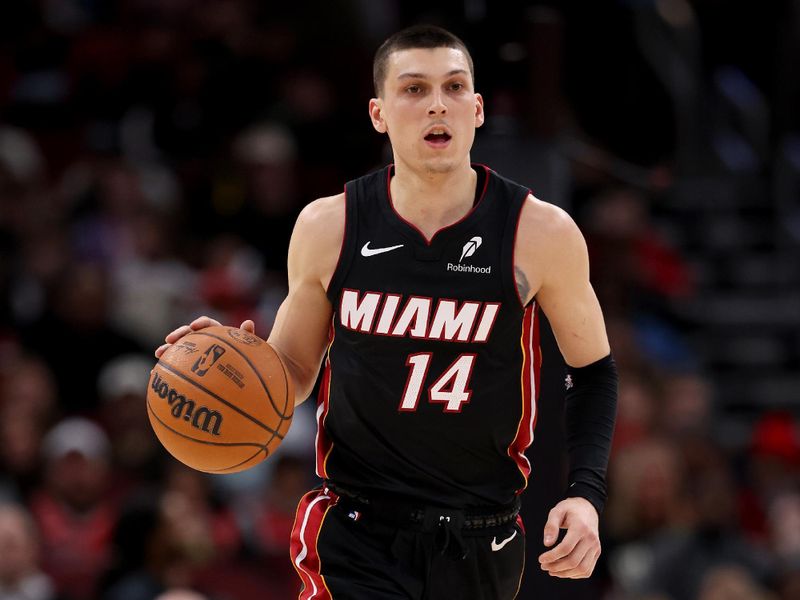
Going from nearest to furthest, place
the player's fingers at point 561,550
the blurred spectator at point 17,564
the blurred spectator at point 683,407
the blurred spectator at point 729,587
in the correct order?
the player's fingers at point 561,550, the blurred spectator at point 17,564, the blurred spectator at point 729,587, the blurred spectator at point 683,407

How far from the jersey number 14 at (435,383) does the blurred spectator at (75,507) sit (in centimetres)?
354

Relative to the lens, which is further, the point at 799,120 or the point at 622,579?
the point at 799,120

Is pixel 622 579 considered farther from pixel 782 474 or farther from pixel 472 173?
pixel 472 173

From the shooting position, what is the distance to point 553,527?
391 centimetres

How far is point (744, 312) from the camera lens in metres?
12.9

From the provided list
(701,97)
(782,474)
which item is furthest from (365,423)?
(701,97)

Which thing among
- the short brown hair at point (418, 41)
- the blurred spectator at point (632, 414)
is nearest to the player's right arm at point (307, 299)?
the short brown hair at point (418, 41)

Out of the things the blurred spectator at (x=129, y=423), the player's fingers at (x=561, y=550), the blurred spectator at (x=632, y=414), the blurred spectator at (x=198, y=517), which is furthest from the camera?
the blurred spectator at (x=632, y=414)

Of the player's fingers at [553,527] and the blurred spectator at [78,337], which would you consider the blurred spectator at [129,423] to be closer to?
the blurred spectator at [78,337]

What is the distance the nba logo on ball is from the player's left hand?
1073mm

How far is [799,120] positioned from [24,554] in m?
9.81

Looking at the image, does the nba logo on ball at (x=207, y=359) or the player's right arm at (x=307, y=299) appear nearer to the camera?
the nba logo on ball at (x=207, y=359)

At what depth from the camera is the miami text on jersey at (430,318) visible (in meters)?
4.04

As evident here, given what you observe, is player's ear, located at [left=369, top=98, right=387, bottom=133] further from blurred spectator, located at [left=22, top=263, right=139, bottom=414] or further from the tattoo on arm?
blurred spectator, located at [left=22, top=263, right=139, bottom=414]
